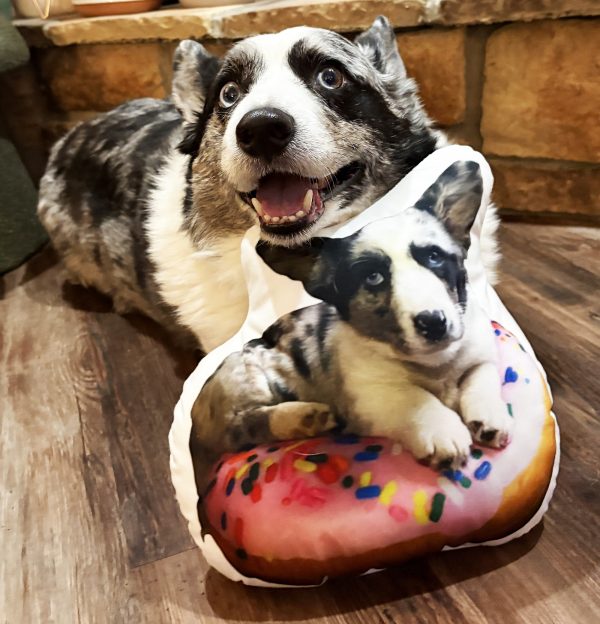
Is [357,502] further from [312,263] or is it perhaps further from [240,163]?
[240,163]

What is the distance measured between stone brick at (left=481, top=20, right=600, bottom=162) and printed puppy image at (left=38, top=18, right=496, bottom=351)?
875mm

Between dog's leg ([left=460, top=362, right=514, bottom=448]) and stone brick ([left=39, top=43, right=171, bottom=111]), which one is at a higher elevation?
dog's leg ([left=460, top=362, right=514, bottom=448])

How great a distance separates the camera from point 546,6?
80.7 inches

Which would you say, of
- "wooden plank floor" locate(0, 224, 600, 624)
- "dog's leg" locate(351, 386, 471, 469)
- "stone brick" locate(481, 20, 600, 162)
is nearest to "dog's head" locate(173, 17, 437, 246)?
"dog's leg" locate(351, 386, 471, 469)

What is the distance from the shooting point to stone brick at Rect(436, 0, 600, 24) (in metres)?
2.02

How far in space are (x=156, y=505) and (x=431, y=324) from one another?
28.7 inches

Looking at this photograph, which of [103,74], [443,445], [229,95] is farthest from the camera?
[103,74]

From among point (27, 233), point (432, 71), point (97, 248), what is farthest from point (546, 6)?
point (27, 233)

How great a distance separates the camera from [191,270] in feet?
5.35

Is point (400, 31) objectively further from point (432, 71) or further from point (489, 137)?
point (489, 137)

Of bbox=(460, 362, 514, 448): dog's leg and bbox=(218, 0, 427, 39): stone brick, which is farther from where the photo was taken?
bbox=(218, 0, 427, 39): stone brick

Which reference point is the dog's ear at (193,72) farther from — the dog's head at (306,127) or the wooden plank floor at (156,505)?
the wooden plank floor at (156,505)

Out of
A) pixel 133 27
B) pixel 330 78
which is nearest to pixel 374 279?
pixel 330 78

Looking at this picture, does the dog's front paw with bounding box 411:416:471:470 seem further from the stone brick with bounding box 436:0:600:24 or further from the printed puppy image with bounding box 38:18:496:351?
the stone brick with bounding box 436:0:600:24
